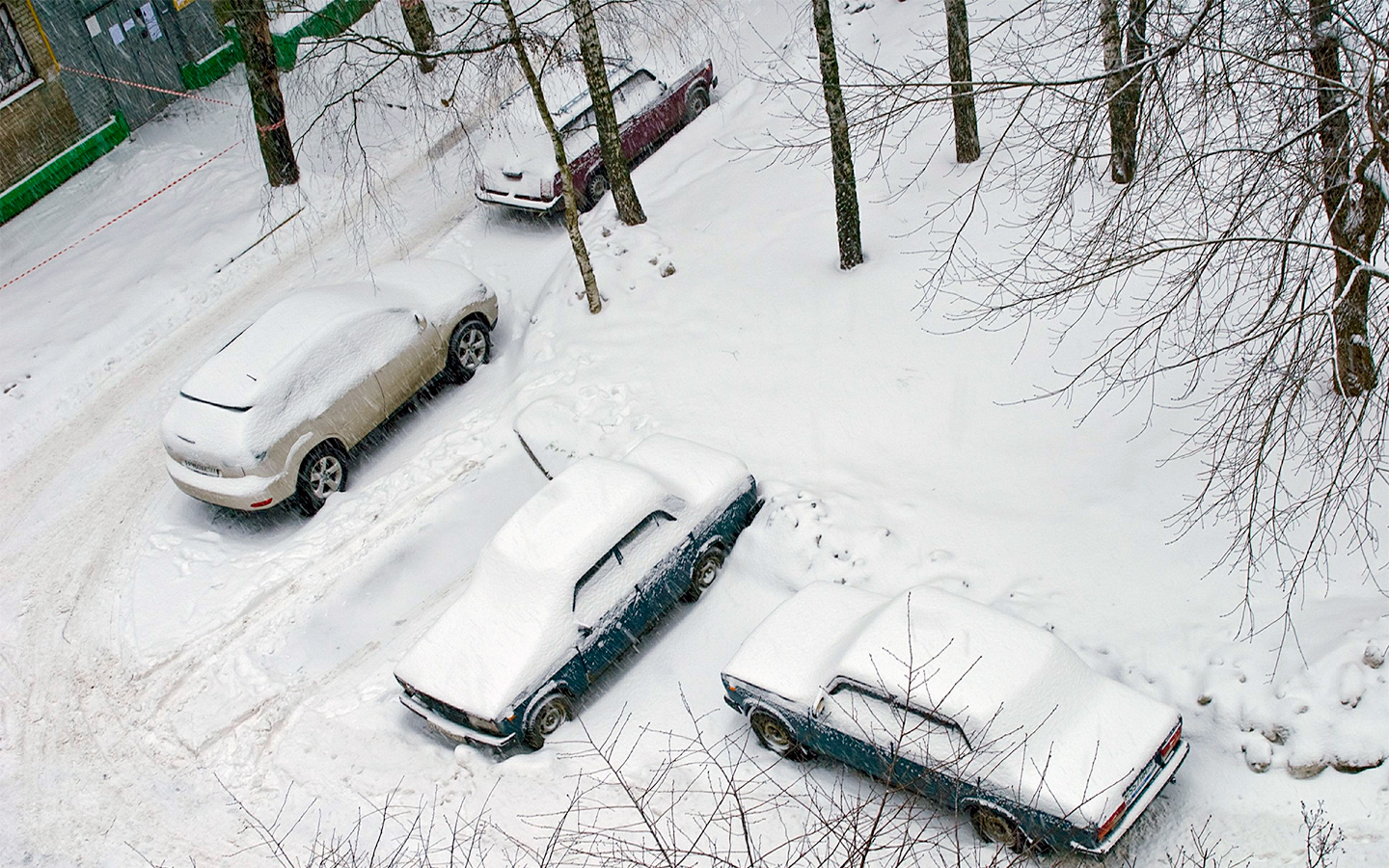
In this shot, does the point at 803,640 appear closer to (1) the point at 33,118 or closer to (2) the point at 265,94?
(2) the point at 265,94

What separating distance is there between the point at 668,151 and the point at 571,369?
20.0 feet

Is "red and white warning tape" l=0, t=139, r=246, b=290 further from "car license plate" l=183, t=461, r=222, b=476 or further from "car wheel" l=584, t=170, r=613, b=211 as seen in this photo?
"car license plate" l=183, t=461, r=222, b=476

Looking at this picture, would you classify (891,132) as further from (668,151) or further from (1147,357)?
(1147,357)

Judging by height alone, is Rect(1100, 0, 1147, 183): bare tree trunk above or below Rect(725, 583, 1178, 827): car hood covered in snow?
above

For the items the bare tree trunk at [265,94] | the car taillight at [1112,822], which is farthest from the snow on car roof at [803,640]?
the bare tree trunk at [265,94]

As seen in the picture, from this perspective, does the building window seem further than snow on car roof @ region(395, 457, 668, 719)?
Yes

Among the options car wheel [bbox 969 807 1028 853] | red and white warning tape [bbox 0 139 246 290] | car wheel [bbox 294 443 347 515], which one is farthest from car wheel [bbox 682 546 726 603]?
red and white warning tape [bbox 0 139 246 290]

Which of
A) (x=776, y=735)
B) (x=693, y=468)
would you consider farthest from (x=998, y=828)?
(x=693, y=468)

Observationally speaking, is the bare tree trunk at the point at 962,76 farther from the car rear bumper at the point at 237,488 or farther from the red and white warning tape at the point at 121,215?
the red and white warning tape at the point at 121,215

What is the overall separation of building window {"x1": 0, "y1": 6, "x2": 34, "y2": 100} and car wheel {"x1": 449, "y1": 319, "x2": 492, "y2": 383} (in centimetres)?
1097

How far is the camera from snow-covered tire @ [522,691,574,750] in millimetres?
8859

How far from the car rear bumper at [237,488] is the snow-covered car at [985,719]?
5913 millimetres

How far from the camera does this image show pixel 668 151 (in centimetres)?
1733

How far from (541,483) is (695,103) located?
350 inches
